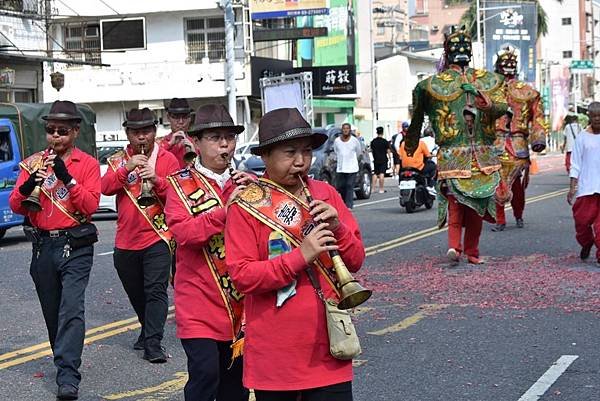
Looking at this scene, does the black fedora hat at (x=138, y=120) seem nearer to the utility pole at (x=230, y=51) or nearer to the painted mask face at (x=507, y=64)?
the painted mask face at (x=507, y=64)

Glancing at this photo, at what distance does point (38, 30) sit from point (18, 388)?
88.0ft

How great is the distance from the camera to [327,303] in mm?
4508

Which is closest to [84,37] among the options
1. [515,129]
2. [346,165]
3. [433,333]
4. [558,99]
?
[346,165]

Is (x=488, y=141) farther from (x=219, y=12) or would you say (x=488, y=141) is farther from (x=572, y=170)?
(x=219, y=12)

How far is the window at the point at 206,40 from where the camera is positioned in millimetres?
40844

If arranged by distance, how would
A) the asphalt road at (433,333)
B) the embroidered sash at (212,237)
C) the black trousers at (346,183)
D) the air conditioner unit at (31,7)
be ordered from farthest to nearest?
1. the air conditioner unit at (31,7)
2. the black trousers at (346,183)
3. the asphalt road at (433,333)
4. the embroidered sash at (212,237)

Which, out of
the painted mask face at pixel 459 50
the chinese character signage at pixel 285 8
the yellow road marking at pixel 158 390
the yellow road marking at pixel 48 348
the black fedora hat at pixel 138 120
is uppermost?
the chinese character signage at pixel 285 8

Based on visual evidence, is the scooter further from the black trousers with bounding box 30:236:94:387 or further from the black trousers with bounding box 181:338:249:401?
the black trousers with bounding box 181:338:249:401

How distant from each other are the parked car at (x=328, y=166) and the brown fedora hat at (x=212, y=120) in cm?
1720

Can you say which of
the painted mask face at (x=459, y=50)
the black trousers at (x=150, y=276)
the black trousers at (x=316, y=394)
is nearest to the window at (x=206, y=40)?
the painted mask face at (x=459, y=50)

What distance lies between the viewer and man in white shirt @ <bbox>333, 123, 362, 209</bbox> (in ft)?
72.8

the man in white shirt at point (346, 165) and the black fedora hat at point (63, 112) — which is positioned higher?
the black fedora hat at point (63, 112)

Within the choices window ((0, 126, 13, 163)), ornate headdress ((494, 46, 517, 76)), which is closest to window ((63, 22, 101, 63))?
window ((0, 126, 13, 163))

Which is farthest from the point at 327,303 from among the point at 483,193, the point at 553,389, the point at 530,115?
the point at 530,115
